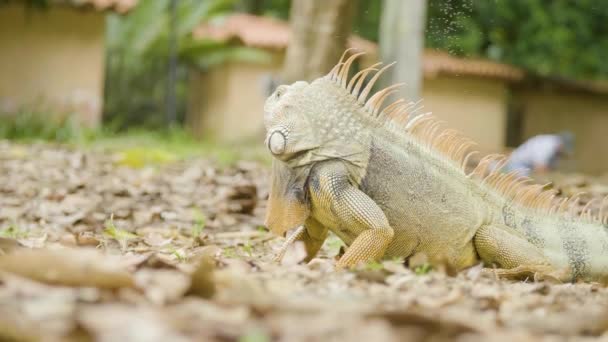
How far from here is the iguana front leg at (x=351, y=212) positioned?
4.12 m

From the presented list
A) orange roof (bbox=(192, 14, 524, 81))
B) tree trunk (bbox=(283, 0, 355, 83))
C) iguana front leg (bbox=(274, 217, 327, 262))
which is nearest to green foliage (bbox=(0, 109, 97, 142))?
tree trunk (bbox=(283, 0, 355, 83))

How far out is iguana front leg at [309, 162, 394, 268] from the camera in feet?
13.5

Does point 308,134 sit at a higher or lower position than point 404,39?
higher

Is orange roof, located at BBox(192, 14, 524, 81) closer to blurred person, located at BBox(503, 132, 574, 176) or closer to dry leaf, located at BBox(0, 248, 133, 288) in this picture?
blurred person, located at BBox(503, 132, 574, 176)

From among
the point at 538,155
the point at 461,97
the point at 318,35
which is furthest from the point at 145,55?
the point at 538,155

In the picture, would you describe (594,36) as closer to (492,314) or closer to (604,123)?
(604,123)

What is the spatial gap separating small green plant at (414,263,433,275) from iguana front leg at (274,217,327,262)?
2.57 feet

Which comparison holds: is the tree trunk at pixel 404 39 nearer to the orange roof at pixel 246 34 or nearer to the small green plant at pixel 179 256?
the small green plant at pixel 179 256

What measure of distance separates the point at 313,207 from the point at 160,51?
17124 millimetres

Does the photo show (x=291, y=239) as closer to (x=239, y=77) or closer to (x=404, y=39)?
(x=404, y=39)

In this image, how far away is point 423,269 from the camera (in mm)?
3627

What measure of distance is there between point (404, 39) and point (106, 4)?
8333 millimetres

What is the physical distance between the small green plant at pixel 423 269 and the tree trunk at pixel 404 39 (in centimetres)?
726

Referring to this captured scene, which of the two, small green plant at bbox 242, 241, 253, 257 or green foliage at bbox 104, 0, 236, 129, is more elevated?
small green plant at bbox 242, 241, 253, 257
